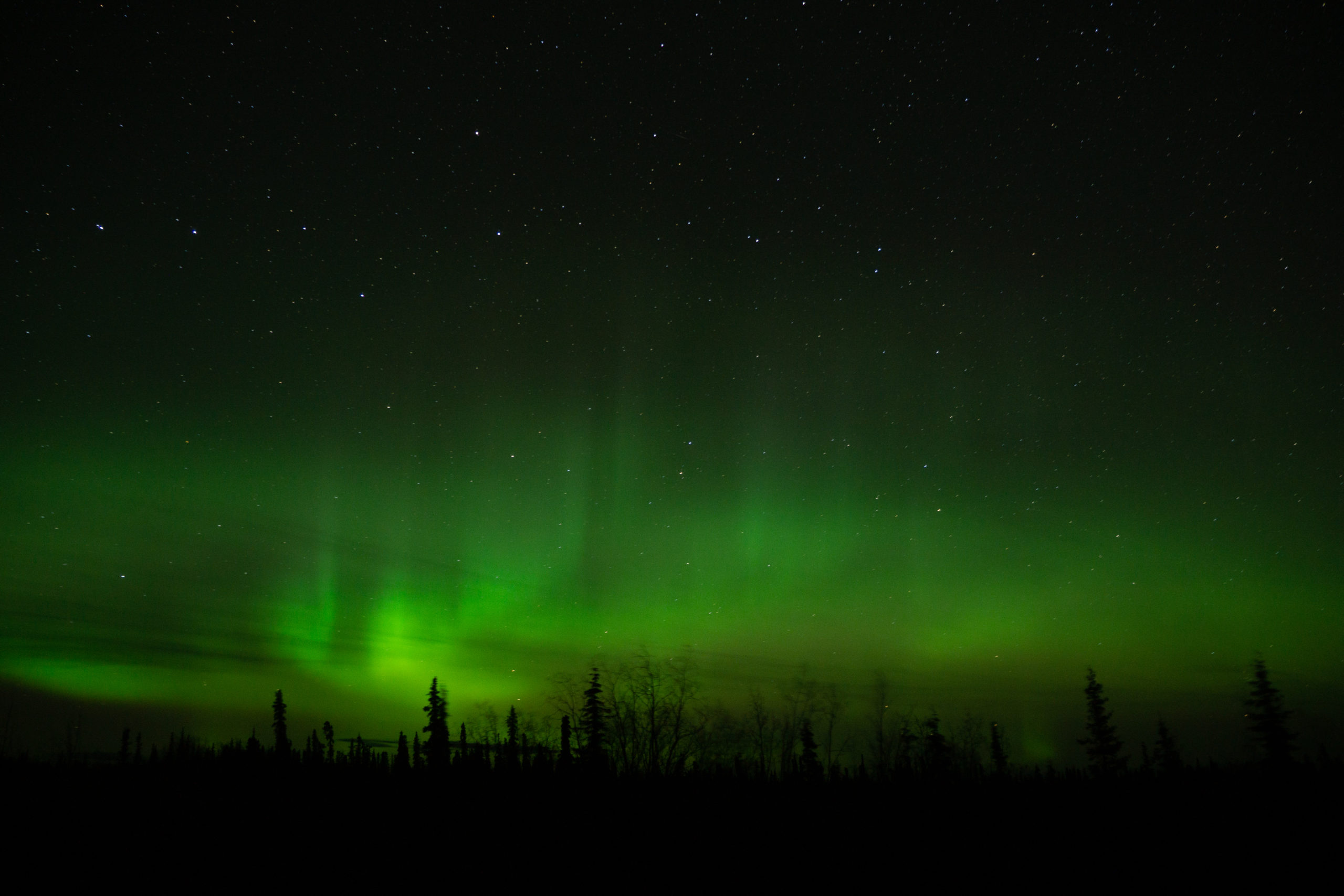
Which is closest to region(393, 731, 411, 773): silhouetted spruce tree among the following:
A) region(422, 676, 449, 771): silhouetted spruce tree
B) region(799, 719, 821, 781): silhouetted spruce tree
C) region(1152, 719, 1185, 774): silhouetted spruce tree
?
region(422, 676, 449, 771): silhouetted spruce tree

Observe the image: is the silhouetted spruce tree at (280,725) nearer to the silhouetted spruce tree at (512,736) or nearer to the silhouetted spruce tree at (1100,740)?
the silhouetted spruce tree at (512,736)

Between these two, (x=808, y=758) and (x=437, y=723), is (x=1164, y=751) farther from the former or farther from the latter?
(x=437, y=723)

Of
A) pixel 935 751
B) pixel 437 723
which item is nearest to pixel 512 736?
pixel 437 723

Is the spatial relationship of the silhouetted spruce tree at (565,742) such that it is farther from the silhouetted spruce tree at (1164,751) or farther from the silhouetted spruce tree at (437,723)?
the silhouetted spruce tree at (1164,751)

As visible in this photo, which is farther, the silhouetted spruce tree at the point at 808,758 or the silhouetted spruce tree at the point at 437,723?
the silhouetted spruce tree at the point at 437,723

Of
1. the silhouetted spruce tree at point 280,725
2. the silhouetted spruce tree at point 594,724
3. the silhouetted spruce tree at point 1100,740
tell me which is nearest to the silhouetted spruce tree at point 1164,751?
the silhouetted spruce tree at point 1100,740

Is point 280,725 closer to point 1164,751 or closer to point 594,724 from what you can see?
point 594,724

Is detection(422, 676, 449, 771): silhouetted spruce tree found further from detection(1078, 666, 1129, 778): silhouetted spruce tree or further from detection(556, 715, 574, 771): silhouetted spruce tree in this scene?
detection(1078, 666, 1129, 778): silhouetted spruce tree

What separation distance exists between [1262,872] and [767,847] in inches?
500

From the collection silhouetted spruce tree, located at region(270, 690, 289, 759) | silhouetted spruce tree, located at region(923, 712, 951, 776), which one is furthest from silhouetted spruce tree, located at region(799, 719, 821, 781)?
silhouetted spruce tree, located at region(270, 690, 289, 759)

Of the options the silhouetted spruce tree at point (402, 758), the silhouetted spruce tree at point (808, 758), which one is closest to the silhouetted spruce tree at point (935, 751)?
the silhouetted spruce tree at point (808, 758)

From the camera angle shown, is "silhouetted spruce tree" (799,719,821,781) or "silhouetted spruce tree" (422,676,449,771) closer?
"silhouetted spruce tree" (799,719,821,781)

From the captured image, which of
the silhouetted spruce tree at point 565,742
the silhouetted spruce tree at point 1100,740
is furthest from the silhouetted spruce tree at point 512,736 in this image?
the silhouetted spruce tree at point 1100,740

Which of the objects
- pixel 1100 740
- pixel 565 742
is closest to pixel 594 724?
pixel 565 742
